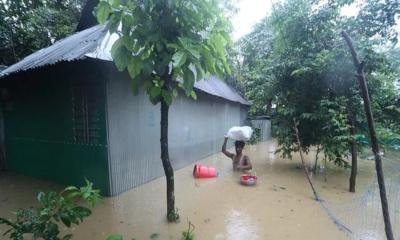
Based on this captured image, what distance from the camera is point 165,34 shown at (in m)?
3.19

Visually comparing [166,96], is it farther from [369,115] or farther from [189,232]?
[369,115]

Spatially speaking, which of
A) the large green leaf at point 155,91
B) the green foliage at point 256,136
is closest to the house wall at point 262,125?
the green foliage at point 256,136

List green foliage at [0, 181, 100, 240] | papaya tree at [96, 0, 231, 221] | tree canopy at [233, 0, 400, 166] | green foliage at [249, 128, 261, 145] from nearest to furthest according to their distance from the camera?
green foliage at [0, 181, 100, 240]
papaya tree at [96, 0, 231, 221]
tree canopy at [233, 0, 400, 166]
green foliage at [249, 128, 261, 145]

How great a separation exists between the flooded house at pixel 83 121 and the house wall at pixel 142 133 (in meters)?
0.02

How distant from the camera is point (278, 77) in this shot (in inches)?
288

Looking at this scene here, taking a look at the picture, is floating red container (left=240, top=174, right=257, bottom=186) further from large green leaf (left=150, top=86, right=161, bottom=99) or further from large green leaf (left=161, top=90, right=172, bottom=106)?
large green leaf (left=150, top=86, right=161, bottom=99)

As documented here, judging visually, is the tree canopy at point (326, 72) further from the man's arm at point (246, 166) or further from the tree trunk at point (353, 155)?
the man's arm at point (246, 166)

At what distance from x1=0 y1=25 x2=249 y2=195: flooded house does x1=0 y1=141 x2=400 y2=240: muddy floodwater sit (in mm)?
458

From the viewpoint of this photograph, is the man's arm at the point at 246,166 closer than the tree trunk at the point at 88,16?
Yes

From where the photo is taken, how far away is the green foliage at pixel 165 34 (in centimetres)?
296

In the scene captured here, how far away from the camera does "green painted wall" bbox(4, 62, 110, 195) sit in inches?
194

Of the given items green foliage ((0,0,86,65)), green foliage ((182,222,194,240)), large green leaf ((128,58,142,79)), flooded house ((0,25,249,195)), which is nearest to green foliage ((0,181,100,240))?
large green leaf ((128,58,142,79))

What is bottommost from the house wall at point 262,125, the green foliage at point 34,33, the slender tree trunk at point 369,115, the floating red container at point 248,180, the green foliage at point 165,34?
the floating red container at point 248,180

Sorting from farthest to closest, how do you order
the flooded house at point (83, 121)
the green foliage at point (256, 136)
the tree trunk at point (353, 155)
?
1. the green foliage at point (256, 136)
2. the tree trunk at point (353, 155)
3. the flooded house at point (83, 121)
